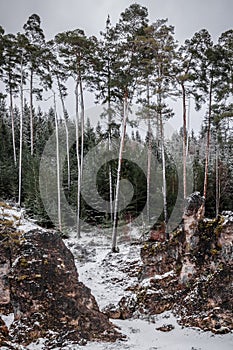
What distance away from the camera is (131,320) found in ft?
33.7

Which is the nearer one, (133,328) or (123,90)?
(133,328)

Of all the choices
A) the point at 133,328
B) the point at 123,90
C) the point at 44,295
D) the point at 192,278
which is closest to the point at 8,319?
the point at 44,295

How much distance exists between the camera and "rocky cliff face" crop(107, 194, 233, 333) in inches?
362

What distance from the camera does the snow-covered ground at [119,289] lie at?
7984mm

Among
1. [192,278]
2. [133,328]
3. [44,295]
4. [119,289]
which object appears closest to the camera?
A: [44,295]

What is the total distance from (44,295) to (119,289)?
17.7 ft

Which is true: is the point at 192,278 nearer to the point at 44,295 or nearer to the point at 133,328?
the point at 133,328

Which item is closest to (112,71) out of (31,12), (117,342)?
(31,12)

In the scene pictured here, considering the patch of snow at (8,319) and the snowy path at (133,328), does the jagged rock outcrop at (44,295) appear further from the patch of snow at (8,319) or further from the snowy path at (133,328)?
the snowy path at (133,328)

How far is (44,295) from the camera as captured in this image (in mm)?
8070

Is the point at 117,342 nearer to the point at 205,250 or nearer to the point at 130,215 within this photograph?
the point at 205,250

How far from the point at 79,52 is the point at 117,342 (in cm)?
1549

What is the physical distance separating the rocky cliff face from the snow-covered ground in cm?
45

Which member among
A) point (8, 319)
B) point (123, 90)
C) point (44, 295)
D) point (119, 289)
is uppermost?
point (123, 90)
